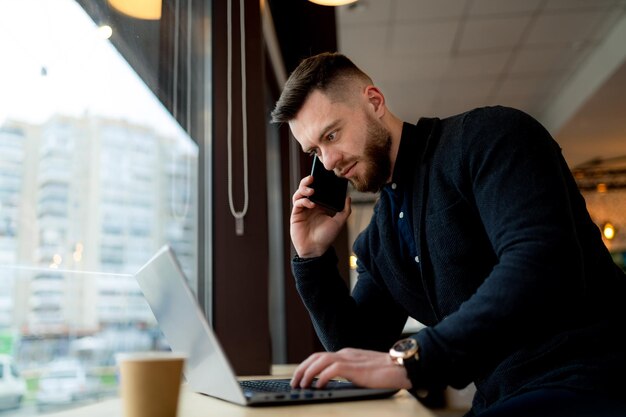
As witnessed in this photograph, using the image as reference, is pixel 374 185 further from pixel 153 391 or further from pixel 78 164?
pixel 153 391

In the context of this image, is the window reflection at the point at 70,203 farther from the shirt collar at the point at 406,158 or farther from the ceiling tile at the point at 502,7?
the ceiling tile at the point at 502,7

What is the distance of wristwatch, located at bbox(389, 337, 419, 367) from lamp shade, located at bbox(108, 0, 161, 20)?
0.91m

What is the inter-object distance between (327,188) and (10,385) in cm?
84

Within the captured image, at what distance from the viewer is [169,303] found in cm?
87

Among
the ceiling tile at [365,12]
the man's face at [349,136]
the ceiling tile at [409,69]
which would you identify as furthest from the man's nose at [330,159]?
the ceiling tile at [409,69]

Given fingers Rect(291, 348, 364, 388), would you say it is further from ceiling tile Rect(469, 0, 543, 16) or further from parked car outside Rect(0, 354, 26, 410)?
ceiling tile Rect(469, 0, 543, 16)

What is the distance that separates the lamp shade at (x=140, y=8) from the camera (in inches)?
52.6

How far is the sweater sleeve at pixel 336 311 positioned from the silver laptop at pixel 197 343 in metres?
0.40

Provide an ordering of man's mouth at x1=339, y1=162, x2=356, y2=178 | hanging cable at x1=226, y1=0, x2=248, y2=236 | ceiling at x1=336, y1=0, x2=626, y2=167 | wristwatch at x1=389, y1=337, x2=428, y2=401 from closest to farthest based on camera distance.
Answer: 1. wristwatch at x1=389, y1=337, x2=428, y2=401
2. man's mouth at x1=339, y1=162, x2=356, y2=178
3. hanging cable at x1=226, y1=0, x2=248, y2=236
4. ceiling at x1=336, y1=0, x2=626, y2=167

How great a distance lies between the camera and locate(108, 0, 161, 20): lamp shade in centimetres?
133

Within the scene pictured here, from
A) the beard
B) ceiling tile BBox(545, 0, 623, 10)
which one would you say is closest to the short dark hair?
the beard

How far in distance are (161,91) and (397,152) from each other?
0.67 m

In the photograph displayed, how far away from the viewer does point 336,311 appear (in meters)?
1.37

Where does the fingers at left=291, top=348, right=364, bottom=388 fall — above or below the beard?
below
